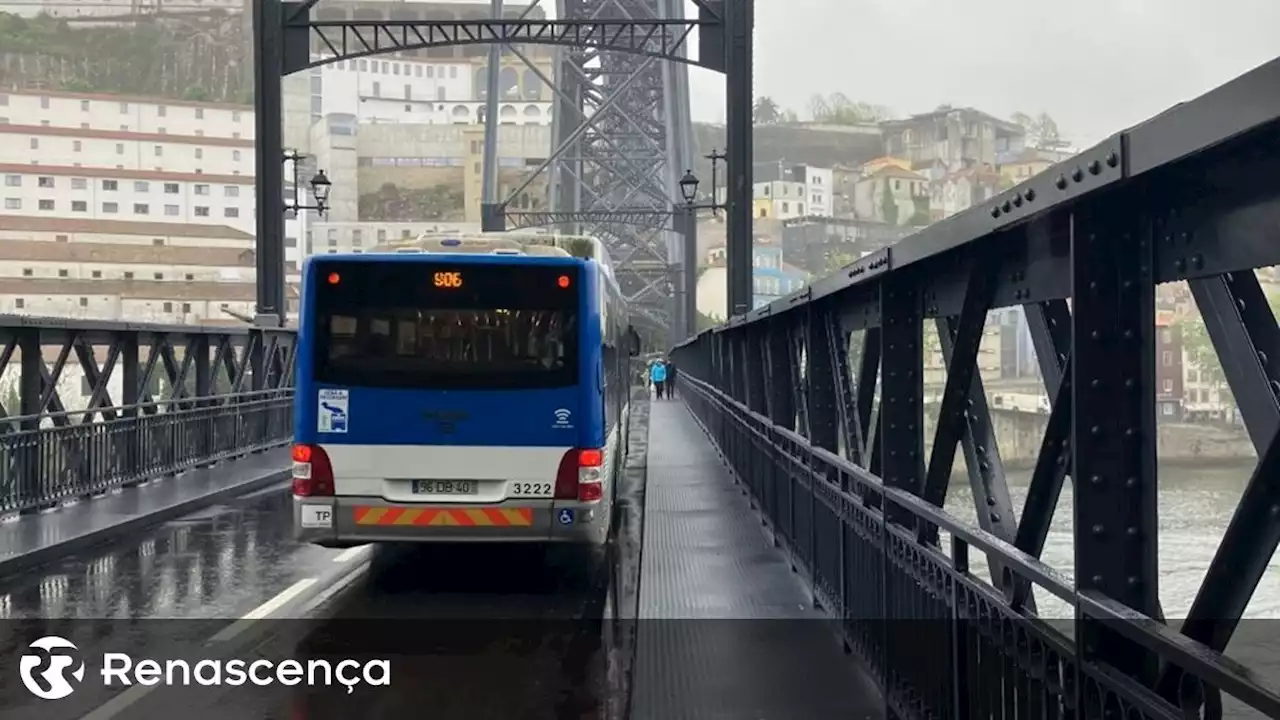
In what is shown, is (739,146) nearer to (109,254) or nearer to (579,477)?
(579,477)

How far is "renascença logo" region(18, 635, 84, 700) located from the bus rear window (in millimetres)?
2772

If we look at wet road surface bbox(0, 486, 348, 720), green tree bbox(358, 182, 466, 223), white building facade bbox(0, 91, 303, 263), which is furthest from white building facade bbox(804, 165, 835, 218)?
green tree bbox(358, 182, 466, 223)

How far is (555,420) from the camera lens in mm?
9320

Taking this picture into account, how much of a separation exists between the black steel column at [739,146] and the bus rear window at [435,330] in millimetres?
15980

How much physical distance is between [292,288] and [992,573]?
135 ft

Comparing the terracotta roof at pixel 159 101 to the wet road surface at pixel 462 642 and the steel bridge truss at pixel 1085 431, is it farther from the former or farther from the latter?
the steel bridge truss at pixel 1085 431

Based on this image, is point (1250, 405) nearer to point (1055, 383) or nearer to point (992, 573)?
point (1055, 383)

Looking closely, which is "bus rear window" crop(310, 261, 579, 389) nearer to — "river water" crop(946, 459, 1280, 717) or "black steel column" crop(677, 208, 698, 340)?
"river water" crop(946, 459, 1280, 717)

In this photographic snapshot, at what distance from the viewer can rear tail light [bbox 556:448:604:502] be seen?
9242mm

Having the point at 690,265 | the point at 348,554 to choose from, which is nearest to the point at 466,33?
the point at 348,554

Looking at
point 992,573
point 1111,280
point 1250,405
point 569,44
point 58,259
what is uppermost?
point 569,44

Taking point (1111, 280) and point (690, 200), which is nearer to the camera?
point (1111, 280)

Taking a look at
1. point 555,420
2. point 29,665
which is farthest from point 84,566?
point 555,420

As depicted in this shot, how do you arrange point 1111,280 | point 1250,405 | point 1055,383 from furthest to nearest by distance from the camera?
1. point 1055,383
2. point 1111,280
3. point 1250,405
